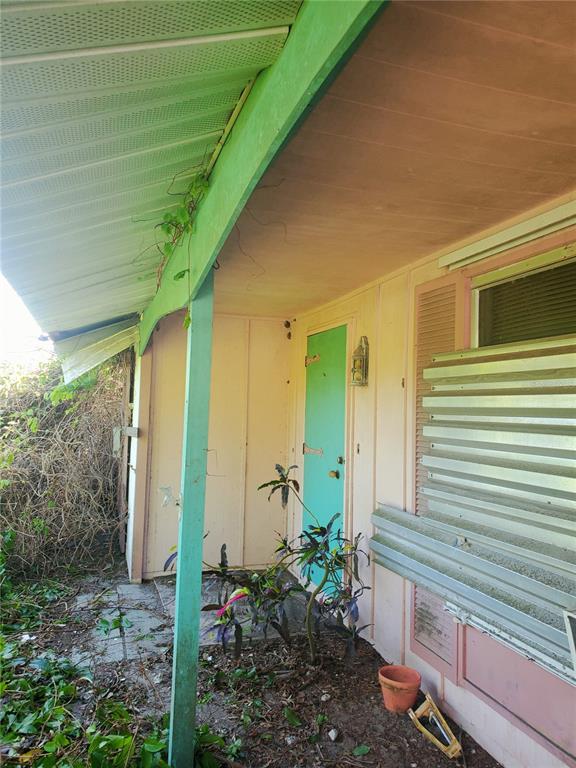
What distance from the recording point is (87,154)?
58.9 inches

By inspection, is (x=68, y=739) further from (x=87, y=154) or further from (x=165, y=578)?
(x=87, y=154)

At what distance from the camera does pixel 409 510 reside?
2.83 meters

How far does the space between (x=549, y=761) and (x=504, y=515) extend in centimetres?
101

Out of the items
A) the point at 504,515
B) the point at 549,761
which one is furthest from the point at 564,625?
the point at 549,761

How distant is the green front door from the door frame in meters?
0.05

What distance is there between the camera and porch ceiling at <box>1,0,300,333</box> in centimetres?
98

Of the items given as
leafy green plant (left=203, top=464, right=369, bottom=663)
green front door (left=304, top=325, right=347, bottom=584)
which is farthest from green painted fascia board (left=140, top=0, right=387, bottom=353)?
green front door (left=304, top=325, right=347, bottom=584)

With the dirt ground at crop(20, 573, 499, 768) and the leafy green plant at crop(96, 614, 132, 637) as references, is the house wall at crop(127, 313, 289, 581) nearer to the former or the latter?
the leafy green plant at crop(96, 614, 132, 637)

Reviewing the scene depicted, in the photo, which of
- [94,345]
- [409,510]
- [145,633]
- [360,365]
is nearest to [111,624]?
[145,633]

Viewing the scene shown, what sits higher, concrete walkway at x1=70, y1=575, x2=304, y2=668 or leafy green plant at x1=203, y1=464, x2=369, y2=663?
leafy green plant at x1=203, y1=464, x2=369, y2=663

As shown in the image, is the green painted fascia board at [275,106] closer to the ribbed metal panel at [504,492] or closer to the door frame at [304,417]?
the ribbed metal panel at [504,492]

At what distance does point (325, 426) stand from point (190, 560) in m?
2.23

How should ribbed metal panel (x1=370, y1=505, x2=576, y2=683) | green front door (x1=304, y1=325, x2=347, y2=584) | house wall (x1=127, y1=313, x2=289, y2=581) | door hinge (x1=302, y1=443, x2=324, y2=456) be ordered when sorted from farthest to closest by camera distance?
house wall (x1=127, y1=313, x2=289, y2=581) < door hinge (x1=302, y1=443, x2=324, y2=456) < green front door (x1=304, y1=325, x2=347, y2=584) < ribbed metal panel (x1=370, y1=505, x2=576, y2=683)

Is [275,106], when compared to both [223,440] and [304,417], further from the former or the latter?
[223,440]
